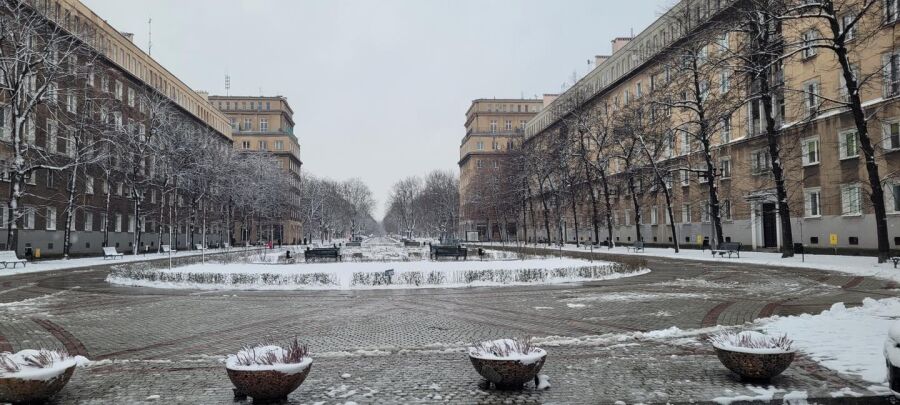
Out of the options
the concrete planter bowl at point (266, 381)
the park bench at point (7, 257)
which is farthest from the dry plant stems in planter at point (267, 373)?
the park bench at point (7, 257)

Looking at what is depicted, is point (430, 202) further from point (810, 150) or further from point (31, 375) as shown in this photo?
point (31, 375)

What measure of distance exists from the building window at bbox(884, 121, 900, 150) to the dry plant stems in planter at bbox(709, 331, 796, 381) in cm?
2874

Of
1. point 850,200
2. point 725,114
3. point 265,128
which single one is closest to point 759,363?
point 725,114

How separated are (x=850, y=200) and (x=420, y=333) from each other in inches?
1238

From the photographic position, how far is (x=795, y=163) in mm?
36344

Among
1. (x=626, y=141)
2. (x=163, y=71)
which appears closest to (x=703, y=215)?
(x=626, y=141)

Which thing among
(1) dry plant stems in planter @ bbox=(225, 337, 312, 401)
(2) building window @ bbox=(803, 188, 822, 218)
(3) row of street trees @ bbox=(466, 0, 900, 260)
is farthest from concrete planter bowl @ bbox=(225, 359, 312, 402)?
(2) building window @ bbox=(803, 188, 822, 218)

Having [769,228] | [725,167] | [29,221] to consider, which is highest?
[725,167]

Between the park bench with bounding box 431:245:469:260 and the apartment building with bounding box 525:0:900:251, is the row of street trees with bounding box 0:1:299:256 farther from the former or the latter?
the apartment building with bounding box 525:0:900:251

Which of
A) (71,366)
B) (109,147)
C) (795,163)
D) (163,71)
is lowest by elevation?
(71,366)

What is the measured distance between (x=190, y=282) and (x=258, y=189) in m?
49.2

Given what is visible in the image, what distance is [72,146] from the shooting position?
45.3m

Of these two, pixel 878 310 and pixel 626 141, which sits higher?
pixel 626 141

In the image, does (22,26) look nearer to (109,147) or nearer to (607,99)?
(109,147)
